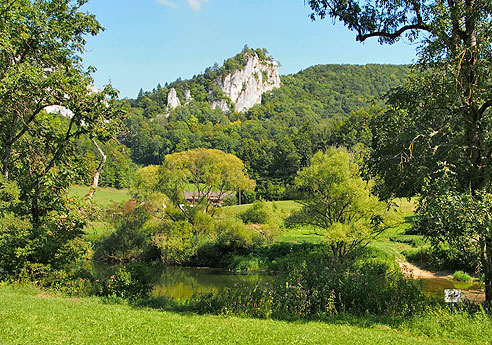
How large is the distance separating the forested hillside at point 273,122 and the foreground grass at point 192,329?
6.93 m

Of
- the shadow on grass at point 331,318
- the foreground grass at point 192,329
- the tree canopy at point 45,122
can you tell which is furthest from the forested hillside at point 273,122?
the foreground grass at point 192,329

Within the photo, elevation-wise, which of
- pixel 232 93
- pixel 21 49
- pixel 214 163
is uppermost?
pixel 232 93

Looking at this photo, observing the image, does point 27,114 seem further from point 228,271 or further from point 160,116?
point 160,116

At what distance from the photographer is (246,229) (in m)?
32.4

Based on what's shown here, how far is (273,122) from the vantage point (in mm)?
144000

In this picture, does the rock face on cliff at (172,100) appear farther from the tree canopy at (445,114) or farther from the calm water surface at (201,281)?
the tree canopy at (445,114)

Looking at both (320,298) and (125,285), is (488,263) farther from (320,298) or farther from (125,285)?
(125,285)

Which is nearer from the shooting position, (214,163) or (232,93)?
(214,163)

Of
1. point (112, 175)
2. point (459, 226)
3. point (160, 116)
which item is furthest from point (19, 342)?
point (160, 116)

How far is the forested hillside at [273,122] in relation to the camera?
8462cm

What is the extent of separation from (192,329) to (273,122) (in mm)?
138174

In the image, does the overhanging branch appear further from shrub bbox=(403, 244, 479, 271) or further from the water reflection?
the water reflection

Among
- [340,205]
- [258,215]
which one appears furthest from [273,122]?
[340,205]

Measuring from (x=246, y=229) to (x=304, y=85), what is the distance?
554ft
